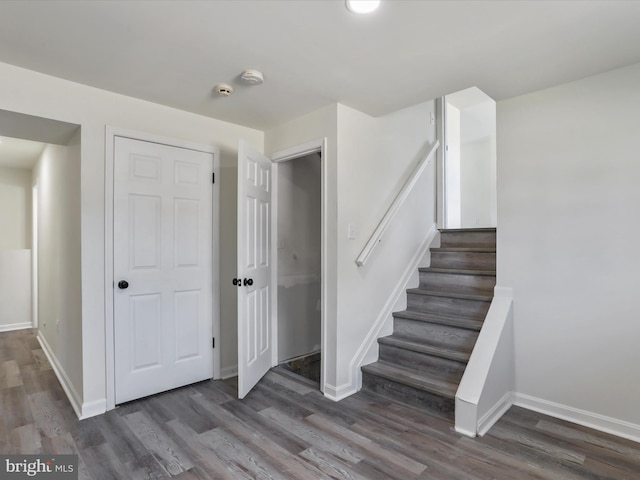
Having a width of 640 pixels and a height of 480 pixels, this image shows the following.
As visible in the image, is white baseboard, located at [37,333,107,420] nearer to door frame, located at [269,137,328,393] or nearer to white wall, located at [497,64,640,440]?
door frame, located at [269,137,328,393]

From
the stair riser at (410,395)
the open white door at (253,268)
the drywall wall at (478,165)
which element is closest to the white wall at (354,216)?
the stair riser at (410,395)

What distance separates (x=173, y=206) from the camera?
2865 mm

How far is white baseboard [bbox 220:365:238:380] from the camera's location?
3.14 m

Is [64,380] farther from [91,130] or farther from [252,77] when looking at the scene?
[252,77]

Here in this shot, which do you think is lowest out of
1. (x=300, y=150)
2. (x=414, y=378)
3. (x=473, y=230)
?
(x=414, y=378)

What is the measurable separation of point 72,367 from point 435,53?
3348 millimetres

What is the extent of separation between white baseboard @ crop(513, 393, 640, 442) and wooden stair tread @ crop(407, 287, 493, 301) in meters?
0.76

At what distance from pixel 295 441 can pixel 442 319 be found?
152 centimetres

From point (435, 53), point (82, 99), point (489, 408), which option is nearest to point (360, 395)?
point (489, 408)

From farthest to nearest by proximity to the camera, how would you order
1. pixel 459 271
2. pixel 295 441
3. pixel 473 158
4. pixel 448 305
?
pixel 473 158
pixel 459 271
pixel 448 305
pixel 295 441

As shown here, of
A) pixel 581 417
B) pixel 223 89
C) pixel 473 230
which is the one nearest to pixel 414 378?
pixel 581 417

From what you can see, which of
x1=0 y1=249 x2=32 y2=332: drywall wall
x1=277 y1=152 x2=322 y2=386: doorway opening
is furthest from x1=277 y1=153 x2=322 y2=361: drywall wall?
x1=0 y1=249 x2=32 y2=332: drywall wall

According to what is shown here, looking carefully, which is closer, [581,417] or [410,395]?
[581,417]

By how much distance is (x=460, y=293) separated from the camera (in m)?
3.19
